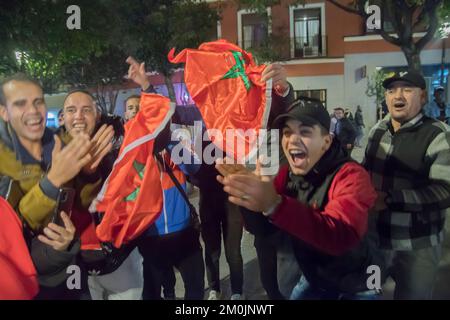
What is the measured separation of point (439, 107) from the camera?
2121 millimetres

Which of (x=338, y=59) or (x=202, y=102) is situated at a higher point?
(x=338, y=59)

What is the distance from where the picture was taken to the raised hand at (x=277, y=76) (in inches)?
82.0

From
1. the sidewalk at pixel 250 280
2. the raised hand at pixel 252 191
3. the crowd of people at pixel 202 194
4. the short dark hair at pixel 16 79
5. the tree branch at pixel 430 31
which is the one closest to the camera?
the raised hand at pixel 252 191

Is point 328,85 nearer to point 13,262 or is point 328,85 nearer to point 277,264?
point 277,264

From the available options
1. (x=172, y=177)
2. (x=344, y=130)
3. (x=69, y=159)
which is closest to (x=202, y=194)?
(x=172, y=177)

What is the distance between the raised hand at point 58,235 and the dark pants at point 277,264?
0.98 metres

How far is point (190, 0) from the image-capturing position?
219cm

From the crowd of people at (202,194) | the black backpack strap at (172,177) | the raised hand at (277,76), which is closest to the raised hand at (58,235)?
the crowd of people at (202,194)

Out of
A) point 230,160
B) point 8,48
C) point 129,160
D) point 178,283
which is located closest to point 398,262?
point 230,160

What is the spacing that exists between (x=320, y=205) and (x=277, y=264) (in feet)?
2.22

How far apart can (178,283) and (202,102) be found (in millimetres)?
→ 1060

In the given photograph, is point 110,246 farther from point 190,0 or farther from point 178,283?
point 190,0

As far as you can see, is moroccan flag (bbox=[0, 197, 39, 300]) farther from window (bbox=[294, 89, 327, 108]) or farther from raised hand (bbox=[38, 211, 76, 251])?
window (bbox=[294, 89, 327, 108])

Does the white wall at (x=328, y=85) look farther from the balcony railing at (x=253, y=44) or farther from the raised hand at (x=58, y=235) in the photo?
the raised hand at (x=58, y=235)
